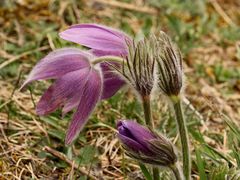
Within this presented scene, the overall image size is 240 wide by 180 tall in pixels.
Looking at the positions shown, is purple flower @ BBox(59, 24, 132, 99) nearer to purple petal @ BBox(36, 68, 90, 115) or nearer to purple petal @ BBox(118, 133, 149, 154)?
purple petal @ BBox(36, 68, 90, 115)

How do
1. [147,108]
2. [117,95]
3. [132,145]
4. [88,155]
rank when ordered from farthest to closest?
[117,95] → [88,155] → [147,108] → [132,145]

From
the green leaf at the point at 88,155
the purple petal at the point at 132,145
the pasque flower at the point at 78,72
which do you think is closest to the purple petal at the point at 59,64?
the pasque flower at the point at 78,72

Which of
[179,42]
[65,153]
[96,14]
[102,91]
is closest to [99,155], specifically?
[65,153]

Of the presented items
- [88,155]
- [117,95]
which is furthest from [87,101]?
[117,95]

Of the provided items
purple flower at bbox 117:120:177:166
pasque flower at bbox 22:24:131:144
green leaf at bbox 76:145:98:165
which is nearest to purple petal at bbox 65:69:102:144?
pasque flower at bbox 22:24:131:144

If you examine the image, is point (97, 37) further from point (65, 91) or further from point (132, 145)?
point (132, 145)

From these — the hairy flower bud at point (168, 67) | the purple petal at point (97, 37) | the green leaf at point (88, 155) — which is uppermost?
Answer: the purple petal at point (97, 37)

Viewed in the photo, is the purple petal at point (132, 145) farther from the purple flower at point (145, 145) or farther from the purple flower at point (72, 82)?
the purple flower at point (72, 82)
